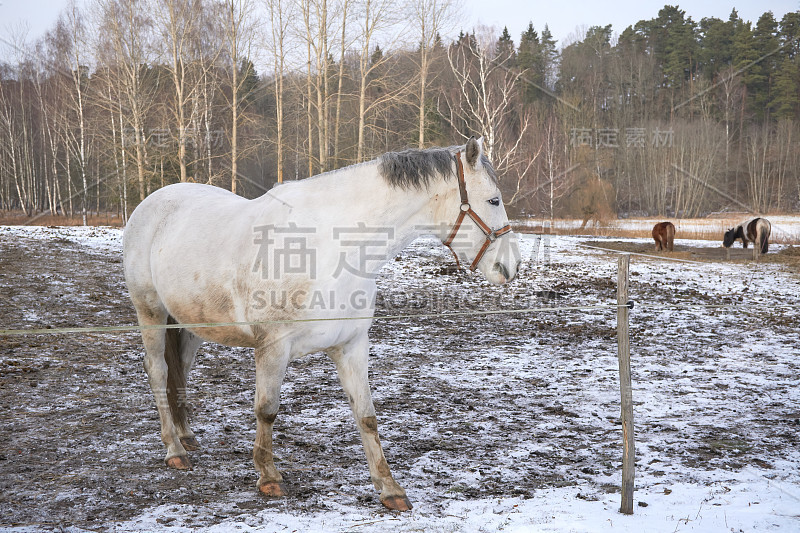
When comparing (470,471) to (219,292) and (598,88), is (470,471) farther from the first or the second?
(598,88)

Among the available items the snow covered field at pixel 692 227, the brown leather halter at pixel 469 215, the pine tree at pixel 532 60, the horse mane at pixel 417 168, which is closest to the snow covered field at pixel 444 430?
Answer: the brown leather halter at pixel 469 215

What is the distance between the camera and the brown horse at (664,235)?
18.2 meters

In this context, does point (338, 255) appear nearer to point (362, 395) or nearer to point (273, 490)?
point (362, 395)

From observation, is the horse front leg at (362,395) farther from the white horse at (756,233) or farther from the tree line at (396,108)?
the white horse at (756,233)

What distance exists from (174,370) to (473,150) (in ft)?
8.91

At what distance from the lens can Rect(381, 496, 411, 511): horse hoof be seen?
3.09 m

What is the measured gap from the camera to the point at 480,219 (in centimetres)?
307

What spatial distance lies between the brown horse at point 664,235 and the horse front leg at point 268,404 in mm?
17350

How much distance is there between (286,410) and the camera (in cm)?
474

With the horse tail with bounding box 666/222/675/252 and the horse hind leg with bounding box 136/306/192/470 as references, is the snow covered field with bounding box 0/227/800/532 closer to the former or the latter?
the horse hind leg with bounding box 136/306/192/470

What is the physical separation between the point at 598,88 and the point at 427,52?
29.9m

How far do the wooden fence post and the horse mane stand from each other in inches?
35.9

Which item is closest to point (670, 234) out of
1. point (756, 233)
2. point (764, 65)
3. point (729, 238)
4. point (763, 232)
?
point (729, 238)

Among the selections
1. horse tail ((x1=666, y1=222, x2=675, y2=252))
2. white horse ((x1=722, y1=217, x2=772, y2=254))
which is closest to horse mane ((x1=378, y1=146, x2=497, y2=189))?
white horse ((x1=722, y1=217, x2=772, y2=254))
